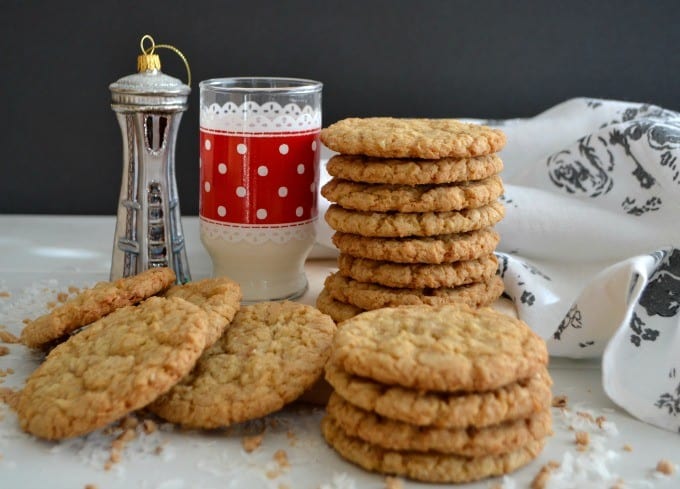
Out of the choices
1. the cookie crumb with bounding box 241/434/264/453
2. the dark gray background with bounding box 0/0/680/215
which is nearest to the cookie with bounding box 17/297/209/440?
the cookie crumb with bounding box 241/434/264/453

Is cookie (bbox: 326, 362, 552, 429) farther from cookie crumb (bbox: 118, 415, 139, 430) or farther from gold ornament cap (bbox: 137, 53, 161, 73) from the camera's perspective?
gold ornament cap (bbox: 137, 53, 161, 73)

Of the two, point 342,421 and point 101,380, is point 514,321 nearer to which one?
point 342,421

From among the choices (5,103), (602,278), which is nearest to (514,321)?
(602,278)

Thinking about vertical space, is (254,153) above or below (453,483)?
above

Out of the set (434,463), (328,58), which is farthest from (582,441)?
(328,58)

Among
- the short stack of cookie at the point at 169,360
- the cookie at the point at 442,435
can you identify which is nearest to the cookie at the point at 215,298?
the short stack of cookie at the point at 169,360

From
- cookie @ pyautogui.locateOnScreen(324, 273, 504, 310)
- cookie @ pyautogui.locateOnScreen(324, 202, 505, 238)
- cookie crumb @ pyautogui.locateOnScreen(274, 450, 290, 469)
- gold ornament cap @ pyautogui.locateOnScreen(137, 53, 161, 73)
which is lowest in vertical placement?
cookie crumb @ pyautogui.locateOnScreen(274, 450, 290, 469)
